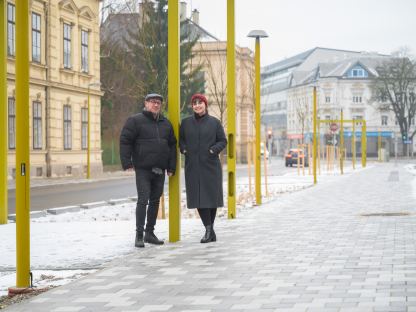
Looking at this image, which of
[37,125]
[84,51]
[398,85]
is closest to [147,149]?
[37,125]

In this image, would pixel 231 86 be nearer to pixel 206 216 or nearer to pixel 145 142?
pixel 206 216

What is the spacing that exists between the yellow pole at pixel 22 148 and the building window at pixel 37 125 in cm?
3068

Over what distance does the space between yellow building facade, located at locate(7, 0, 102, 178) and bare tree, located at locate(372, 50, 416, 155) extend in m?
50.7

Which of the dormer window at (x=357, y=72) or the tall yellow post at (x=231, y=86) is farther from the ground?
the dormer window at (x=357, y=72)

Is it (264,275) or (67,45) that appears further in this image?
(67,45)

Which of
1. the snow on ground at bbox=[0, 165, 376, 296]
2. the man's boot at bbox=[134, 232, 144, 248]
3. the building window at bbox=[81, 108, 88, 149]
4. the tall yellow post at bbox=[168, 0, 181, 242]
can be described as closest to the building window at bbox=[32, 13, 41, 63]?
the building window at bbox=[81, 108, 88, 149]

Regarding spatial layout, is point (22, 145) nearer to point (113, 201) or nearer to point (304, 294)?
point (304, 294)

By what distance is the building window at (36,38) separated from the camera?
37281 mm

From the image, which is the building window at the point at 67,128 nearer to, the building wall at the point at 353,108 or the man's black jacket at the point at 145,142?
the man's black jacket at the point at 145,142

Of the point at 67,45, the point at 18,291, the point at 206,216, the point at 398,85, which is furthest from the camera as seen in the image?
the point at 398,85

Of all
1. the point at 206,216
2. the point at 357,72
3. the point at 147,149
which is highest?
the point at 357,72

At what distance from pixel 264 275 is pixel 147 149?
3.00 metres

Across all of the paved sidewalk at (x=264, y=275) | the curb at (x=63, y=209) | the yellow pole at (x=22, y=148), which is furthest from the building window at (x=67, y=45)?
the yellow pole at (x=22, y=148)

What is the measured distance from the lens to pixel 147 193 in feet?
33.3
